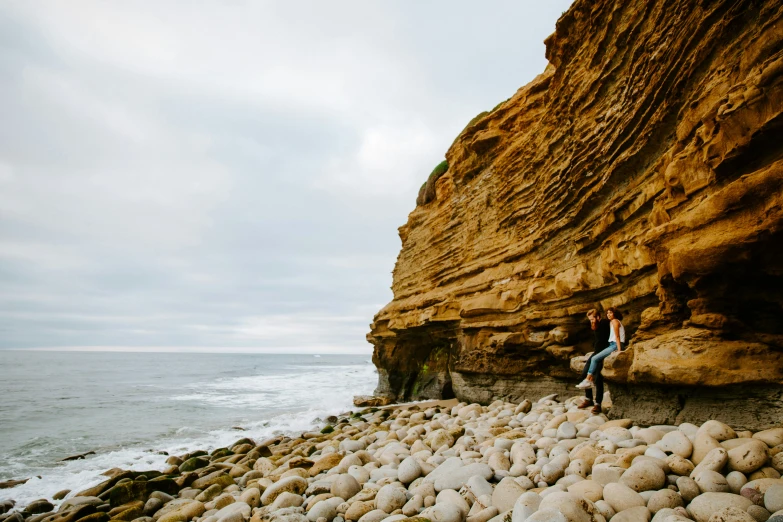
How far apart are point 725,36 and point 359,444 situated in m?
8.62

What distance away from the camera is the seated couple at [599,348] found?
A: 7.10 m

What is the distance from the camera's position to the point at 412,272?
61.4 feet

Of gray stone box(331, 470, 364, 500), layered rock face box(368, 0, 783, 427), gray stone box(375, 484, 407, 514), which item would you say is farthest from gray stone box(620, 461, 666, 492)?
gray stone box(331, 470, 364, 500)


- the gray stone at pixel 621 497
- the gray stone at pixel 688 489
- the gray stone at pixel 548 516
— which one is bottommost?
the gray stone at pixel 548 516

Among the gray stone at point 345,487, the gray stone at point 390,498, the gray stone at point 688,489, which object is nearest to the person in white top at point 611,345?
the gray stone at point 688,489

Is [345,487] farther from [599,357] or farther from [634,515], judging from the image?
[599,357]

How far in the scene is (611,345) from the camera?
7.36 meters

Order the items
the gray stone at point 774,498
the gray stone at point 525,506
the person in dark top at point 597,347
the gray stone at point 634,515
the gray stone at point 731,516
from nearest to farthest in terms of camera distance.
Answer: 1. the gray stone at point 731,516
2. the gray stone at point 774,498
3. the gray stone at point 634,515
4. the gray stone at point 525,506
5. the person in dark top at point 597,347

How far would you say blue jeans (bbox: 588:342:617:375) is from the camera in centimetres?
726

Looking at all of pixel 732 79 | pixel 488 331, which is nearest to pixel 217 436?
pixel 488 331

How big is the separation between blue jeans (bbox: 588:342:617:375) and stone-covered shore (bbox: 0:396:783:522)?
79 centimetres

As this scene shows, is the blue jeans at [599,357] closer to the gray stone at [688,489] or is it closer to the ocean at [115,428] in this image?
the gray stone at [688,489]

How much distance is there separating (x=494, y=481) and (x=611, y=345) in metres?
3.68

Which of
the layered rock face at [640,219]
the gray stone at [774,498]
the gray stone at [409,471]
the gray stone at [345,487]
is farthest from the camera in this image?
the gray stone at [409,471]
